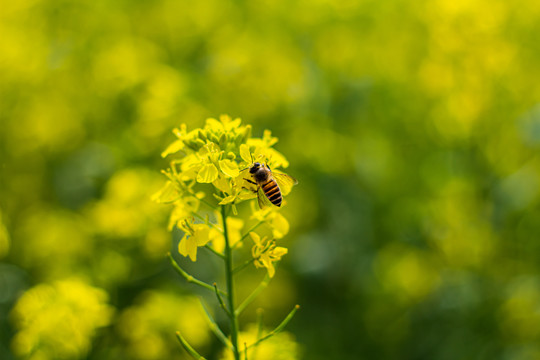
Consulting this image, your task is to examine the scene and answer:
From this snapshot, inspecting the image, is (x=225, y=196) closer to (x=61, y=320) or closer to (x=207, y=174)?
(x=207, y=174)

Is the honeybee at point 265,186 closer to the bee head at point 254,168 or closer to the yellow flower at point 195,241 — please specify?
the bee head at point 254,168

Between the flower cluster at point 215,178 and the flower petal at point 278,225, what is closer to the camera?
the flower cluster at point 215,178

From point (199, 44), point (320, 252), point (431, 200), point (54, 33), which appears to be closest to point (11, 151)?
point (54, 33)

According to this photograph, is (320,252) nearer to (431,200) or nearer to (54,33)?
(431,200)

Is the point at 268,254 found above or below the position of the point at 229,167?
below

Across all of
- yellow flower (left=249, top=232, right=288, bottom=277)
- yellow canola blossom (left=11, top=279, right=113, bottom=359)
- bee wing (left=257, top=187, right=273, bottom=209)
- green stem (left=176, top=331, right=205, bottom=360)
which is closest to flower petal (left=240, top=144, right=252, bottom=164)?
bee wing (left=257, top=187, right=273, bottom=209)

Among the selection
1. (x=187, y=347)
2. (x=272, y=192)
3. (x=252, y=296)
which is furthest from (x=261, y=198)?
(x=187, y=347)

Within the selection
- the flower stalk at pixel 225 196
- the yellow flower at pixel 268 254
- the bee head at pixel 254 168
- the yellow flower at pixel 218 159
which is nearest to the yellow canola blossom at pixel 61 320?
the flower stalk at pixel 225 196
